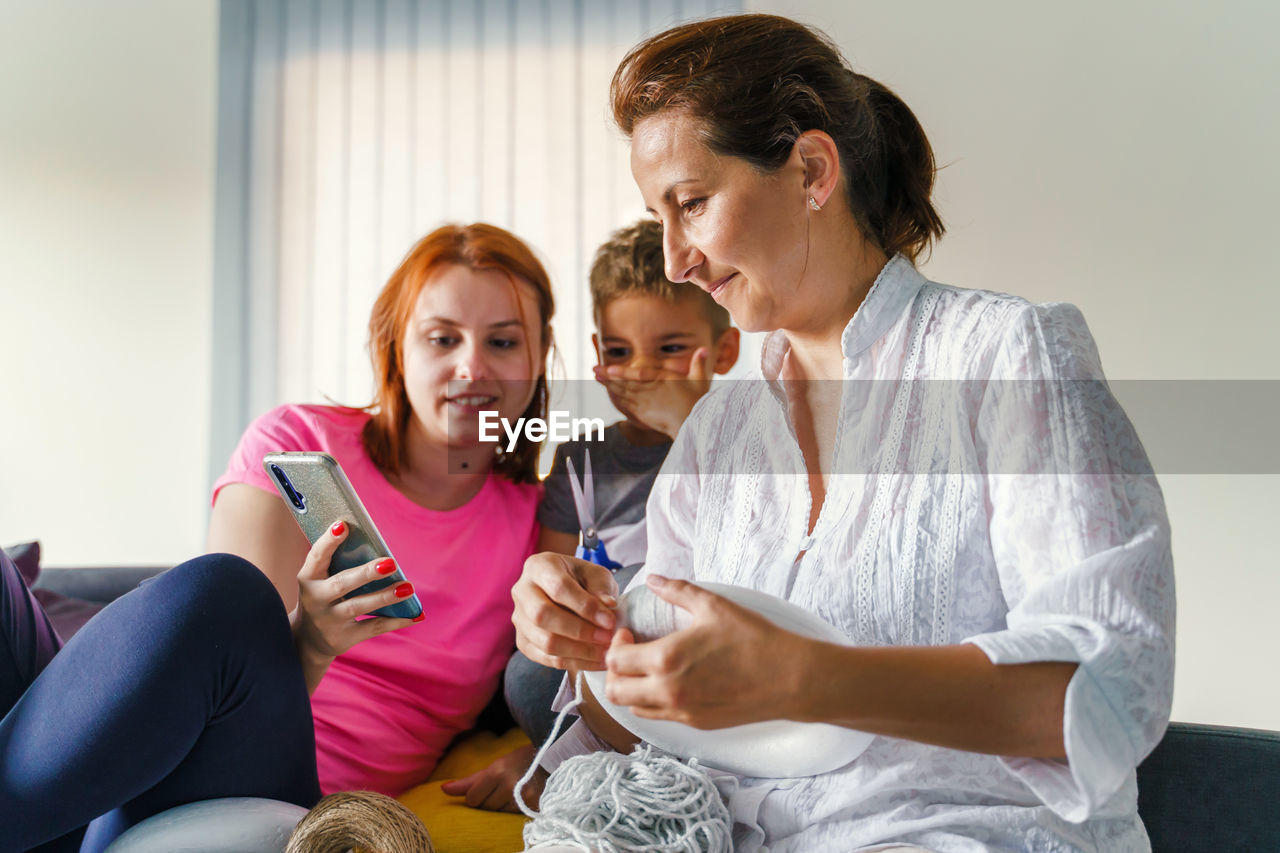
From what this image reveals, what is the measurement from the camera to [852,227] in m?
1.00

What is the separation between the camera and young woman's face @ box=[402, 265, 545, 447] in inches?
59.2

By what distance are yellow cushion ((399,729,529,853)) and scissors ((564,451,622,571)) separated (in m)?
0.29

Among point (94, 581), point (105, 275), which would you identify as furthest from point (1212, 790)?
point (105, 275)

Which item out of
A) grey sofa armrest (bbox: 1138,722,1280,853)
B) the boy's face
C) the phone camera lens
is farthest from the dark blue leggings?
grey sofa armrest (bbox: 1138,722,1280,853)

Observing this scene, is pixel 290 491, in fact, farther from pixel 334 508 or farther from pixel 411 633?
pixel 411 633

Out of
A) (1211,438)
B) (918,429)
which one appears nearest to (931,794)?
(918,429)

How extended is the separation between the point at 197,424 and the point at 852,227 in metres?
2.70

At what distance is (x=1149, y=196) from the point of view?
246 cm

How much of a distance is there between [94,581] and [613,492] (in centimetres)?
123

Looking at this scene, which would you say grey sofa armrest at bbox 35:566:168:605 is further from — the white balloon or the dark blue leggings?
the white balloon

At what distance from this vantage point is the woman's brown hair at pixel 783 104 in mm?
938

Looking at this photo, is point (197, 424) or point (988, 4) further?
point (197, 424)

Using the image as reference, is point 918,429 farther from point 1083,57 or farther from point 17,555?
point 1083,57

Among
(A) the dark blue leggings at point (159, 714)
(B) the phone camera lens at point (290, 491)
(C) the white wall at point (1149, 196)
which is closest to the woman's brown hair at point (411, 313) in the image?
(B) the phone camera lens at point (290, 491)
